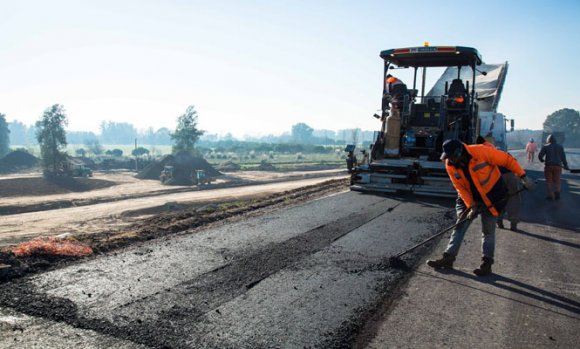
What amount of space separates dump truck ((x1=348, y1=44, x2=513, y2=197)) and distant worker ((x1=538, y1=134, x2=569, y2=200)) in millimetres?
1618

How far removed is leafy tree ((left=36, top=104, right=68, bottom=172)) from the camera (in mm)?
40656

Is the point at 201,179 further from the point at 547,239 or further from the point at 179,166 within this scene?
the point at 547,239

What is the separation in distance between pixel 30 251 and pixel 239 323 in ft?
9.73

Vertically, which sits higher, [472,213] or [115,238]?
[472,213]

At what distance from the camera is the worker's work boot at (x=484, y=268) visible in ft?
14.9

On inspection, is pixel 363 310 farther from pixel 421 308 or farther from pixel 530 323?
pixel 530 323

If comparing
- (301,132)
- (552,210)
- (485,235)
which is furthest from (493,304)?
(301,132)

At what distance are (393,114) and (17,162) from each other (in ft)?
182

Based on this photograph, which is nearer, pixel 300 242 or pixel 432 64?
pixel 300 242

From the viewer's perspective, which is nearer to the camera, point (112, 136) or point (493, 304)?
point (493, 304)

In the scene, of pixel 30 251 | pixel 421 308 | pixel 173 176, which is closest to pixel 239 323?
pixel 421 308

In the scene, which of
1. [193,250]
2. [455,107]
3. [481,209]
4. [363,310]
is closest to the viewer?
[363,310]

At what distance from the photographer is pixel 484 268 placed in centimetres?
454

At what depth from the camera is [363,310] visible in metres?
3.62
